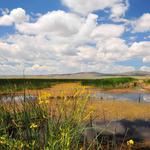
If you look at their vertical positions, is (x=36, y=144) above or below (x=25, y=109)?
below

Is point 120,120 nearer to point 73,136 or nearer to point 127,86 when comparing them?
point 73,136

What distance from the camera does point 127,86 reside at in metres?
41.7

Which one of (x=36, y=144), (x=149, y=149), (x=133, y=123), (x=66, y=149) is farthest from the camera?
(x=133, y=123)

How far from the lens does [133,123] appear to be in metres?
13.4

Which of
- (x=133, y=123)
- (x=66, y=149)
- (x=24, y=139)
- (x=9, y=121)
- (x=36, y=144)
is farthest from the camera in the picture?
(x=133, y=123)

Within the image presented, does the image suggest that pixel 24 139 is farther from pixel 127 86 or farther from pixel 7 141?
pixel 127 86

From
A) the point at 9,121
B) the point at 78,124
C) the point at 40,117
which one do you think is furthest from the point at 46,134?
the point at 9,121

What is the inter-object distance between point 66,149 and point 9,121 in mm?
3459

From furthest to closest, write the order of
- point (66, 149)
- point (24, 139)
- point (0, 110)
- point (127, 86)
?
point (127, 86) → point (0, 110) → point (24, 139) → point (66, 149)

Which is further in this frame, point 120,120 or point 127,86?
point 127,86

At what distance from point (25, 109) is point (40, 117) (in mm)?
336

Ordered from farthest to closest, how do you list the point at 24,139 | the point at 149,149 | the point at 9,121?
the point at 149,149
the point at 9,121
the point at 24,139

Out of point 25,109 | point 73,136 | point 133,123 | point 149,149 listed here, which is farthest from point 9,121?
point 133,123

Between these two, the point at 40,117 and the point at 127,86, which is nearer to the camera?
the point at 40,117
